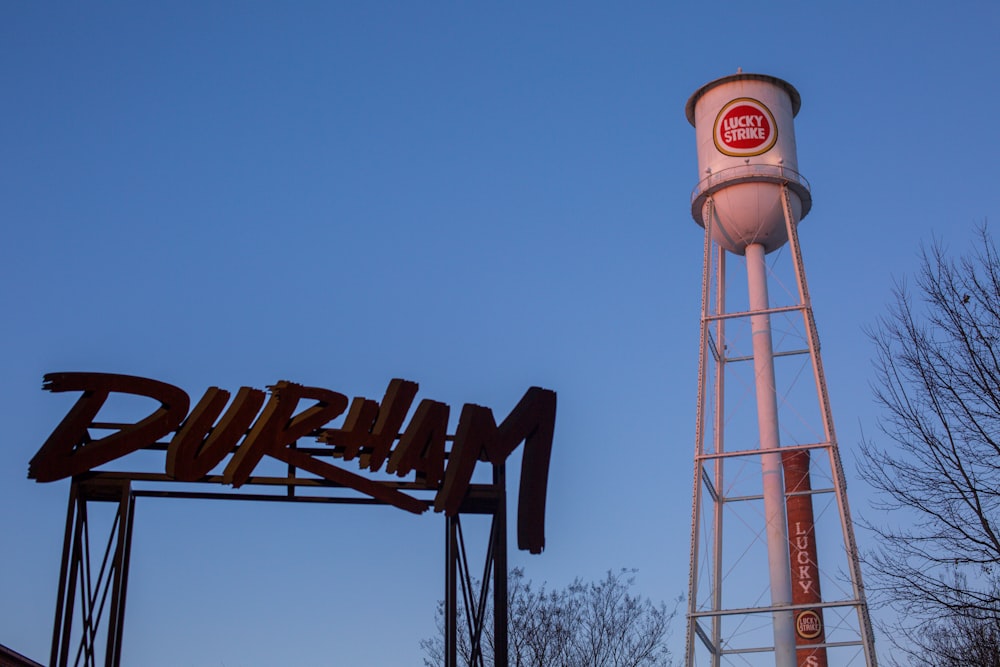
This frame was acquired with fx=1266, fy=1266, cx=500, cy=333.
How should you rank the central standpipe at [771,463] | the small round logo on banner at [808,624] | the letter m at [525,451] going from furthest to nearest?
the small round logo on banner at [808,624] < the central standpipe at [771,463] < the letter m at [525,451]

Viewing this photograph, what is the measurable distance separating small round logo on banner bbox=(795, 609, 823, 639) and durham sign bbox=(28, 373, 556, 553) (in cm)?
2511

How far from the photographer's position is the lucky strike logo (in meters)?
31.9

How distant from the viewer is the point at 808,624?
40.4m

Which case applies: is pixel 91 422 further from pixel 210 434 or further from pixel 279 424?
pixel 279 424

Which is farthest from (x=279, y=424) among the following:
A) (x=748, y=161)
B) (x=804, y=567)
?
(x=804, y=567)

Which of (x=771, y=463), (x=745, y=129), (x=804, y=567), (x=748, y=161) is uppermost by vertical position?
(x=745, y=129)

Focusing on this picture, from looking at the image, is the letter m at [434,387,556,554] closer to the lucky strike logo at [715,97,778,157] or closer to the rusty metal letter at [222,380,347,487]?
the rusty metal letter at [222,380,347,487]

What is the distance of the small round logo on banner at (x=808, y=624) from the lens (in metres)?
40.0

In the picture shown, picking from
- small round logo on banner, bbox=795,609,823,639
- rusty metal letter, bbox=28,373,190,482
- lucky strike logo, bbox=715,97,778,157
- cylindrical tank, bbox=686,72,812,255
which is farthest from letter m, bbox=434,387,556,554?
small round logo on banner, bbox=795,609,823,639

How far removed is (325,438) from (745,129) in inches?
727

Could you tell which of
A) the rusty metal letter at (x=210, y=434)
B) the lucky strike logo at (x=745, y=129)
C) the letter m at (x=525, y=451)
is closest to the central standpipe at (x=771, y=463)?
the lucky strike logo at (x=745, y=129)

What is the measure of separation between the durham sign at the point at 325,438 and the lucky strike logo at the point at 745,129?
16.0 meters

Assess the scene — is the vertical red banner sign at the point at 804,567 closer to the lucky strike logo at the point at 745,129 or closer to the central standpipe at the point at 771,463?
the central standpipe at the point at 771,463

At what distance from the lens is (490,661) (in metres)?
34.9
